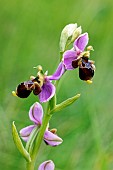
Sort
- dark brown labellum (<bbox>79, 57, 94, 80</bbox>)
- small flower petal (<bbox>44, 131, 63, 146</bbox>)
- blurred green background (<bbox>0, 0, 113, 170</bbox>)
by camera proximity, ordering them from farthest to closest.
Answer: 1. blurred green background (<bbox>0, 0, 113, 170</bbox>)
2. small flower petal (<bbox>44, 131, 63, 146</bbox>)
3. dark brown labellum (<bbox>79, 57, 94, 80</bbox>)

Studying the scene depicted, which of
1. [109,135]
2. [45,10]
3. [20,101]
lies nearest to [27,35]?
[45,10]

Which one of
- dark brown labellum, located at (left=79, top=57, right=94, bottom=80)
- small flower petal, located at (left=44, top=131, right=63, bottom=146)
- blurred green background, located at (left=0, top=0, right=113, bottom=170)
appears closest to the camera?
dark brown labellum, located at (left=79, top=57, right=94, bottom=80)

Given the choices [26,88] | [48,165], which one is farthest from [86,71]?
[48,165]

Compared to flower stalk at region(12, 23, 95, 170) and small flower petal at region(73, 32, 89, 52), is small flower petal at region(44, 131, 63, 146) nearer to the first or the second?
flower stalk at region(12, 23, 95, 170)

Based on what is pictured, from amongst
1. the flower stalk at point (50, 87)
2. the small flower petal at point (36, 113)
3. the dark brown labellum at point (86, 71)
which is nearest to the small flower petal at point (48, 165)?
the flower stalk at point (50, 87)

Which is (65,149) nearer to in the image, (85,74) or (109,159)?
(109,159)

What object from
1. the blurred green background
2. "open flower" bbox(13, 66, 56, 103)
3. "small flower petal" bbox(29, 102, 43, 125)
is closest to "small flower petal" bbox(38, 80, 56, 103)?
"open flower" bbox(13, 66, 56, 103)

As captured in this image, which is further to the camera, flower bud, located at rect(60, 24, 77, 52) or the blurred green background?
the blurred green background
